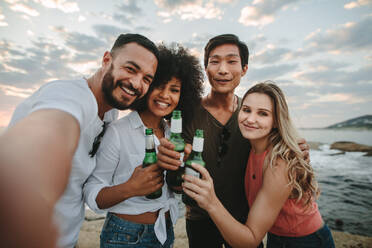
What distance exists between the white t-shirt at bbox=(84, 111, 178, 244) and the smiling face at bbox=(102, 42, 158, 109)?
0.29 metres

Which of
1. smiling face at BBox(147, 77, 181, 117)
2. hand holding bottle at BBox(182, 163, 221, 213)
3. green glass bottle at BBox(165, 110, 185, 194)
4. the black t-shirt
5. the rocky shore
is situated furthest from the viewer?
the rocky shore

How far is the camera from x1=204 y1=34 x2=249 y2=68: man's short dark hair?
286 centimetres

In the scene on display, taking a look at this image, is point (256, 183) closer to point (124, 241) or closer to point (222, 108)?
point (222, 108)

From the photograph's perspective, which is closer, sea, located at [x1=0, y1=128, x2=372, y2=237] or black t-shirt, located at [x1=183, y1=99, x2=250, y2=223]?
black t-shirt, located at [x1=183, y1=99, x2=250, y2=223]

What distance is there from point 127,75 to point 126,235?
1.69 meters

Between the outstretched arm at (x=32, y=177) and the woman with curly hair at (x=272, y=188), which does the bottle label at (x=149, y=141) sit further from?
the outstretched arm at (x=32, y=177)

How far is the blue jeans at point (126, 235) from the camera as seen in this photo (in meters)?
1.74

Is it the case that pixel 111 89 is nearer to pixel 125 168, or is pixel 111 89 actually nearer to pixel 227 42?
pixel 125 168

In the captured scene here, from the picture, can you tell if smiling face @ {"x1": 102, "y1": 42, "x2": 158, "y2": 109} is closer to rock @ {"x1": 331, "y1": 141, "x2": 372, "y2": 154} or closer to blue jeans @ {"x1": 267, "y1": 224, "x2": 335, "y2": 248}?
blue jeans @ {"x1": 267, "y1": 224, "x2": 335, "y2": 248}

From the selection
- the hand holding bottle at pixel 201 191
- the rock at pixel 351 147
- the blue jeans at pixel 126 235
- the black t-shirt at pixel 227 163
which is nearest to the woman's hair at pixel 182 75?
the black t-shirt at pixel 227 163

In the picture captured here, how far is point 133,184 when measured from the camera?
5.25 ft

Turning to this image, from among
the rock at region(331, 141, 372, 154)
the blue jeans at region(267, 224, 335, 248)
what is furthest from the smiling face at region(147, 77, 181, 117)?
the rock at region(331, 141, 372, 154)

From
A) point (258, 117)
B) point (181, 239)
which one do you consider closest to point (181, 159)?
point (258, 117)

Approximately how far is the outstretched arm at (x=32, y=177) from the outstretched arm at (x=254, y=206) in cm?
104
